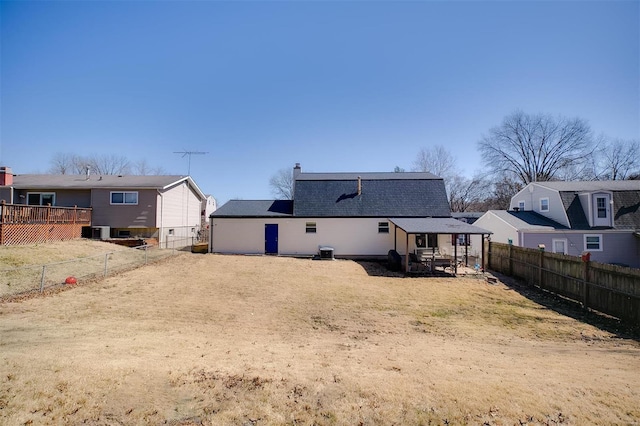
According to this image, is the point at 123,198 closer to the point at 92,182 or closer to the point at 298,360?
the point at 92,182

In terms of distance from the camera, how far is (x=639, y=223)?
21391 millimetres

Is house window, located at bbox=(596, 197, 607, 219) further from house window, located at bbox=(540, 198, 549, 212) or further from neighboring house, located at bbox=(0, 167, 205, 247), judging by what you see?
neighboring house, located at bbox=(0, 167, 205, 247)

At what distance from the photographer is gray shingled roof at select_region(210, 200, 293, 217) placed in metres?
22.5

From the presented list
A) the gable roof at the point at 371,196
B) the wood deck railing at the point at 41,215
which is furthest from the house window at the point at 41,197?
the gable roof at the point at 371,196

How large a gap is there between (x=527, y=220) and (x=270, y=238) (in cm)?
1964

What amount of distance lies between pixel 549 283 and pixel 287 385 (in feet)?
47.7

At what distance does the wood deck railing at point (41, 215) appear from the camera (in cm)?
1537

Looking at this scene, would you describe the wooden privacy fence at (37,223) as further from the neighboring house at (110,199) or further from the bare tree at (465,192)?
the bare tree at (465,192)

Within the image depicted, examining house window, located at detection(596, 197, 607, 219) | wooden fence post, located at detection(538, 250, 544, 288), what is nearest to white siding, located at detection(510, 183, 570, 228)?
house window, located at detection(596, 197, 607, 219)

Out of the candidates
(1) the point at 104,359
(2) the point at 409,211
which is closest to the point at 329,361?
(1) the point at 104,359

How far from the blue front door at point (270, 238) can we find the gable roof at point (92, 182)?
8.57m

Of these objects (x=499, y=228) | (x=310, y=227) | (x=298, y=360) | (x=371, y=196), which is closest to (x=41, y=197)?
(x=310, y=227)

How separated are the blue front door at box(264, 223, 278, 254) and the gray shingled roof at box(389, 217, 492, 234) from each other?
28.0ft

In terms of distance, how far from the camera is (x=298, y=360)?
19.2 ft
